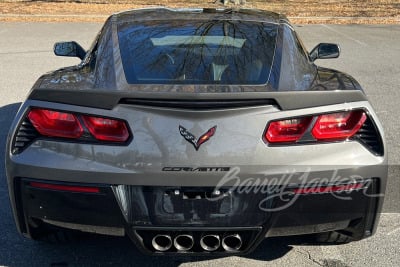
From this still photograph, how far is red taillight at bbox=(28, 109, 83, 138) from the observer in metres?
2.75

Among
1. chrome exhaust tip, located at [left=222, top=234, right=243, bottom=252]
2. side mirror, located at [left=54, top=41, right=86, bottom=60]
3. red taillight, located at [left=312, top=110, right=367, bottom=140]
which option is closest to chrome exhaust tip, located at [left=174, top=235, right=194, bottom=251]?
chrome exhaust tip, located at [left=222, top=234, right=243, bottom=252]

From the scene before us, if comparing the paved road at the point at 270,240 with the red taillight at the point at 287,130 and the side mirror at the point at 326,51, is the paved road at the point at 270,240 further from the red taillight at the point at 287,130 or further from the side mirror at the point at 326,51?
the side mirror at the point at 326,51

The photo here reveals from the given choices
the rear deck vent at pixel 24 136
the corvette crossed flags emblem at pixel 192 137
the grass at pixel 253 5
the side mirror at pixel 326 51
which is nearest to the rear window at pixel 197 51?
the corvette crossed flags emblem at pixel 192 137

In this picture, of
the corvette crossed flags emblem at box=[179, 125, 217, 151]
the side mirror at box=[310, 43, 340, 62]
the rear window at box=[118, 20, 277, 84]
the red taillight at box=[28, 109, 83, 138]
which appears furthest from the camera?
the side mirror at box=[310, 43, 340, 62]

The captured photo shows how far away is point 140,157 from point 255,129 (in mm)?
587

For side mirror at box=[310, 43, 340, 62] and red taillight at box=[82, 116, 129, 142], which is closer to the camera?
red taillight at box=[82, 116, 129, 142]

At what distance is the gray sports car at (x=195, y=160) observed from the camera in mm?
2658

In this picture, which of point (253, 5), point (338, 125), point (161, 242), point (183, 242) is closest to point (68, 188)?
point (161, 242)

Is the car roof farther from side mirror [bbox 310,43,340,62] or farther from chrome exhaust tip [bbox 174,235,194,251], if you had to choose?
chrome exhaust tip [bbox 174,235,194,251]

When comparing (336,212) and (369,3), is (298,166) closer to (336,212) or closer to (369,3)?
(336,212)

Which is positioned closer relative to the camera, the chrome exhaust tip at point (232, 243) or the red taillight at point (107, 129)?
the red taillight at point (107, 129)

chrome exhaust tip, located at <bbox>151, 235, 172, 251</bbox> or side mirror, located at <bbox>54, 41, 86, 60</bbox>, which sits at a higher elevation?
side mirror, located at <bbox>54, 41, 86, 60</bbox>

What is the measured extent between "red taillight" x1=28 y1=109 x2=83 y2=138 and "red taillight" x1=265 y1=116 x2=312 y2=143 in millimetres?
968

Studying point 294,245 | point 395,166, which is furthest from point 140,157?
point 395,166
